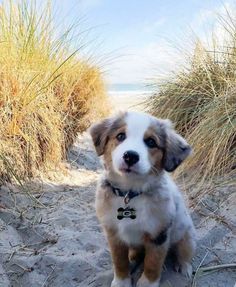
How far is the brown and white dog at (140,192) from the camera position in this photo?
2.26 meters

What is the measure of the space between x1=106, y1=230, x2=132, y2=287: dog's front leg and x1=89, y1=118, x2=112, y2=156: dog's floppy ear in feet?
1.58

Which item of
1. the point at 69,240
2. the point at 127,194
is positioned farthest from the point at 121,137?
the point at 69,240

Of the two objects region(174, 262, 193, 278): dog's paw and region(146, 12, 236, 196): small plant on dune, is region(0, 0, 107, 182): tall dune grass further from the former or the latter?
region(174, 262, 193, 278): dog's paw

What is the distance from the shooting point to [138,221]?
2320mm

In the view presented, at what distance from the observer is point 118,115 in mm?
2406

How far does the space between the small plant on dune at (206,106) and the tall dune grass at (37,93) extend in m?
0.94

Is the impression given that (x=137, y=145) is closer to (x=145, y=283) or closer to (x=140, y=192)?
(x=140, y=192)

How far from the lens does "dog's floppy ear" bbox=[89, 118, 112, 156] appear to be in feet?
7.79

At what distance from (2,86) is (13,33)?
2.57ft

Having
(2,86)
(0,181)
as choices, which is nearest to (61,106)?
(2,86)

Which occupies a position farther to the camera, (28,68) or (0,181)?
(28,68)

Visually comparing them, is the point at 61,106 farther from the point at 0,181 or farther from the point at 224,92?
the point at 224,92

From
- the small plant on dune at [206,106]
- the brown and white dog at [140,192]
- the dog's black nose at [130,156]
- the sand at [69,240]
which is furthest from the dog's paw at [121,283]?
the small plant on dune at [206,106]

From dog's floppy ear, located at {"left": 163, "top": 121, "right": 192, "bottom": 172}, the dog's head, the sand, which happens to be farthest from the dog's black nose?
the sand
